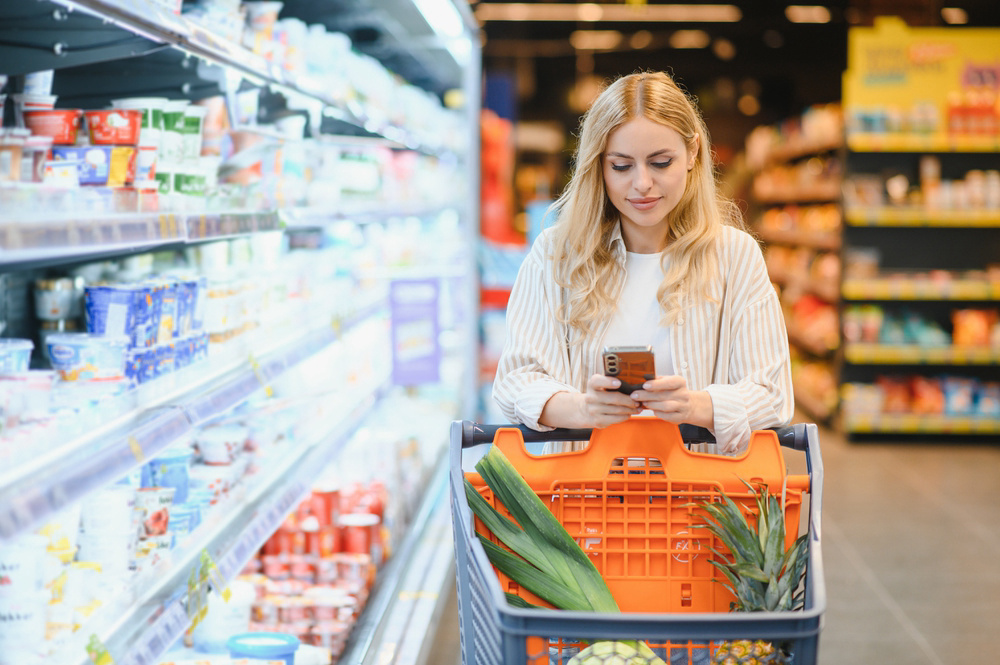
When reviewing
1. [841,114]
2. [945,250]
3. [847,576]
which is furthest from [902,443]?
[847,576]

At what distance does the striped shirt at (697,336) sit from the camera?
1.67 m

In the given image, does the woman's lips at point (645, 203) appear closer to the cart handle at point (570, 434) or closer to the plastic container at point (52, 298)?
the cart handle at point (570, 434)

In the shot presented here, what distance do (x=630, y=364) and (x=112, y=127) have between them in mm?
1057

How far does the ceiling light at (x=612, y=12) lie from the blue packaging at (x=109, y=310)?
419 inches

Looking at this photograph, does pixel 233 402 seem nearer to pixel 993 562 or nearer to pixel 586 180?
pixel 586 180

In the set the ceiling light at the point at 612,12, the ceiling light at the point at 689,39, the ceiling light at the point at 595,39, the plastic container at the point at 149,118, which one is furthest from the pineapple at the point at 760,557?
the ceiling light at the point at 595,39

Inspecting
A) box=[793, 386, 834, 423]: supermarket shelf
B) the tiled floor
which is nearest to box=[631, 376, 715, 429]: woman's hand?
the tiled floor

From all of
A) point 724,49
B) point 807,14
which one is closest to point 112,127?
point 807,14

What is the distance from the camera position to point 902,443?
261 inches

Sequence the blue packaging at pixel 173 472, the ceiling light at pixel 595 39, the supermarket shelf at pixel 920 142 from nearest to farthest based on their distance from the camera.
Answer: the blue packaging at pixel 173 472
the supermarket shelf at pixel 920 142
the ceiling light at pixel 595 39

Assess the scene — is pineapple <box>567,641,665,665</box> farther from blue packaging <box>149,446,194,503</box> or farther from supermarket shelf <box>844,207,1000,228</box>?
supermarket shelf <box>844,207,1000,228</box>

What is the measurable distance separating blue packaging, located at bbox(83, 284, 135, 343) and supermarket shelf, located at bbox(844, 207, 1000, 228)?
5685mm

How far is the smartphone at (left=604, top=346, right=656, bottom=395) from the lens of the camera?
1.29 metres

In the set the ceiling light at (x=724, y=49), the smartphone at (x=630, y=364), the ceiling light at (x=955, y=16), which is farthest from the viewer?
the ceiling light at (x=724, y=49)
